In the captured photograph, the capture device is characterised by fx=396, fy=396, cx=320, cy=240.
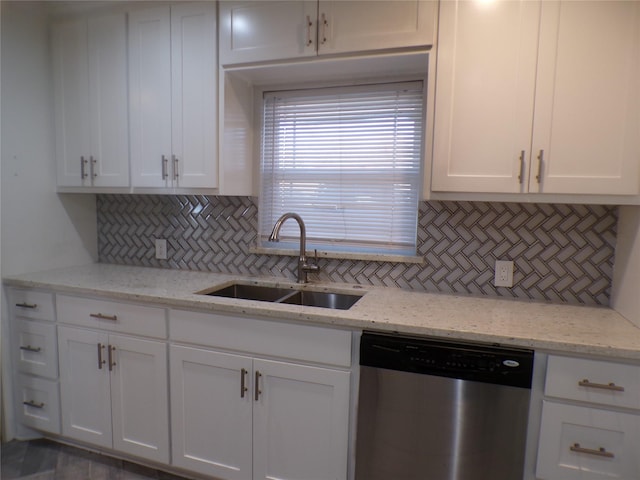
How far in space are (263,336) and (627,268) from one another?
1497 millimetres

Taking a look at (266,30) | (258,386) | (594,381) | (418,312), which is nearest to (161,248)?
(258,386)

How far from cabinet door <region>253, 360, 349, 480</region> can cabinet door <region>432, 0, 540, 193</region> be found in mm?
963

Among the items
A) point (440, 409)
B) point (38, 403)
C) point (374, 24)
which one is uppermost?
point (374, 24)

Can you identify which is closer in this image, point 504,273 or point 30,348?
→ point 504,273

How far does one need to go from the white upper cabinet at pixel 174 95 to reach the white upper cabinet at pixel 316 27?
5.5 inches

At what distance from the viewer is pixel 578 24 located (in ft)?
4.80

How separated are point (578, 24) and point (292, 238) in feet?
5.27

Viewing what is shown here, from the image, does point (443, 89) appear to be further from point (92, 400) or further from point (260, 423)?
point (92, 400)

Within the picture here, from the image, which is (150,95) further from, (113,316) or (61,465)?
(61,465)

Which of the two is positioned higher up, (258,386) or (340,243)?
(340,243)

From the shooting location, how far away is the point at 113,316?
74.5 inches

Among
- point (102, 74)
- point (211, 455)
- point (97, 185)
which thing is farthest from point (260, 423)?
point (102, 74)

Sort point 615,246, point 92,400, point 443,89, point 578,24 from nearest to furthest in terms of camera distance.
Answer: point 578,24, point 443,89, point 615,246, point 92,400

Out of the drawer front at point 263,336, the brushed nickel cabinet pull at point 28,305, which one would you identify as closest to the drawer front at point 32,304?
the brushed nickel cabinet pull at point 28,305
